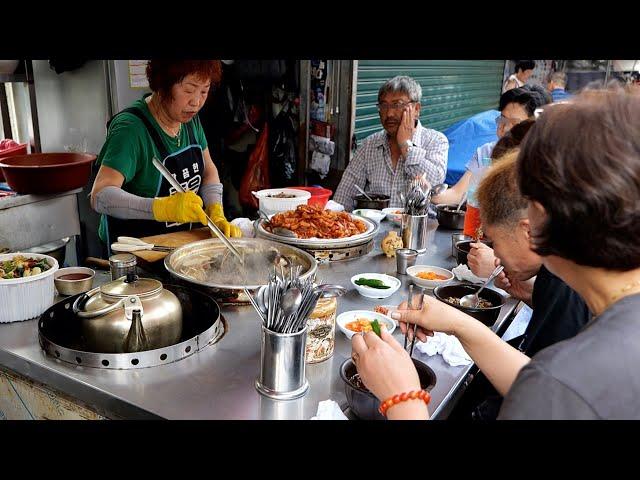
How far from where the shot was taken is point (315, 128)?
615cm

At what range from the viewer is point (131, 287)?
1.84m

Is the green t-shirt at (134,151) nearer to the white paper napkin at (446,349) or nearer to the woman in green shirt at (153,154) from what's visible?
the woman in green shirt at (153,154)

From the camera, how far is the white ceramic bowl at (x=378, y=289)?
2.33 m

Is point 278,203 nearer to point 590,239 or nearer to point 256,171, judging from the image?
point 590,239

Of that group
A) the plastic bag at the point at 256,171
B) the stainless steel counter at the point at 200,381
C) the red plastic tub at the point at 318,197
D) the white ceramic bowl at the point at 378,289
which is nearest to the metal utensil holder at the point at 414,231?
the white ceramic bowl at the point at 378,289

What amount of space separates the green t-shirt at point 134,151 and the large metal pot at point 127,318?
1383 millimetres

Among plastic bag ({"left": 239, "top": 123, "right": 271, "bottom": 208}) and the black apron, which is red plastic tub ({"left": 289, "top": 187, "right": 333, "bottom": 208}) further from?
plastic bag ({"left": 239, "top": 123, "right": 271, "bottom": 208})

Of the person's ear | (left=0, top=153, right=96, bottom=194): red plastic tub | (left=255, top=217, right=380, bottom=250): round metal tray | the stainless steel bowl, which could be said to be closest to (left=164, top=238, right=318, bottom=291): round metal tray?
(left=255, top=217, right=380, bottom=250): round metal tray

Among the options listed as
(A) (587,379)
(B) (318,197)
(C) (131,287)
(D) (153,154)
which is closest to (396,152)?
(B) (318,197)

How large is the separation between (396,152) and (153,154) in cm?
208

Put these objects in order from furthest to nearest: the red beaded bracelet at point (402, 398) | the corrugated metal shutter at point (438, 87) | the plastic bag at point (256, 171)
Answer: the corrugated metal shutter at point (438, 87), the plastic bag at point (256, 171), the red beaded bracelet at point (402, 398)

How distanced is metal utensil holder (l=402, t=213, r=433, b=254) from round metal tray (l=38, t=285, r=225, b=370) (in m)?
1.26
